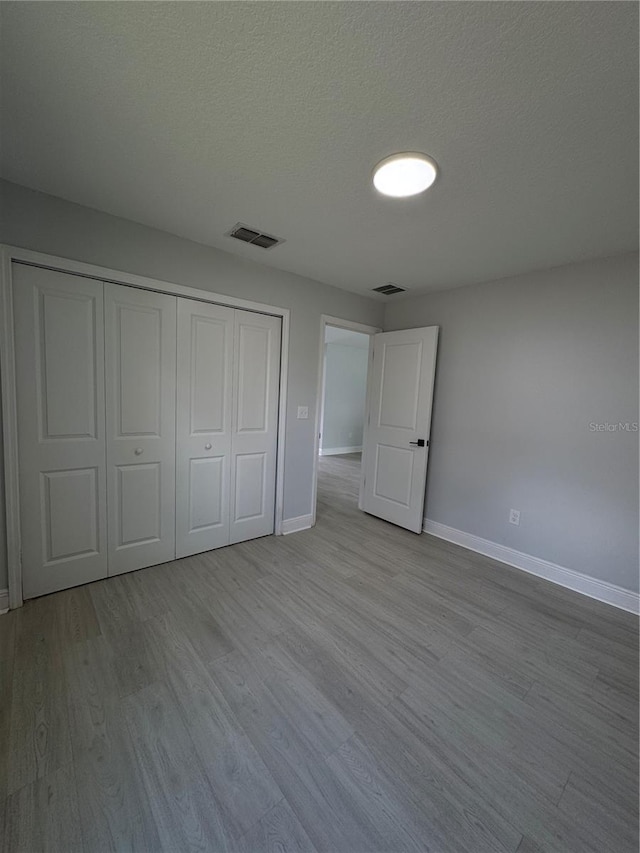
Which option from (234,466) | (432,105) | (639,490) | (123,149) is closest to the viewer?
(432,105)

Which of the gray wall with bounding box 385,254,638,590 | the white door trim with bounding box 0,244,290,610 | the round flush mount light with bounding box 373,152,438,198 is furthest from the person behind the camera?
the gray wall with bounding box 385,254,638,590

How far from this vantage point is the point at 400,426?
3.49m

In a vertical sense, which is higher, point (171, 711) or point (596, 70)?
point (596, 70)

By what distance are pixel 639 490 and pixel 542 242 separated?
1793 millimetres

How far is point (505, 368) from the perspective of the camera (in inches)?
112

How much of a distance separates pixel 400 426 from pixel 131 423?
247cm

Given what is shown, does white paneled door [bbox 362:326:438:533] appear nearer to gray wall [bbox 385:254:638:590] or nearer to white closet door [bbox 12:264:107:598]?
gray wall [bbox 385:254:638:590]

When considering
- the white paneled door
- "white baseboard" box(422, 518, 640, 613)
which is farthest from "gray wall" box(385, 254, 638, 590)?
the white paneled door

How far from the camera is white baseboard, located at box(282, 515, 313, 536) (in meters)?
3.20

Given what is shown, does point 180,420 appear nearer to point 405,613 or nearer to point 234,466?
point 234,466

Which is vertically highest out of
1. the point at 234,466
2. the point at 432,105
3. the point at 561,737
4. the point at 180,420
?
the point at 432,105

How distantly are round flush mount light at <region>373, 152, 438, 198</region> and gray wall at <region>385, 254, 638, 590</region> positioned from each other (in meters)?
1.65

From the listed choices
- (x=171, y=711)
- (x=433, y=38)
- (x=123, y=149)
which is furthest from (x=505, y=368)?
(x=171, y=711)

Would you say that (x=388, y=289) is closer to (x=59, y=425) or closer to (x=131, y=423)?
(x=131, y=423)
